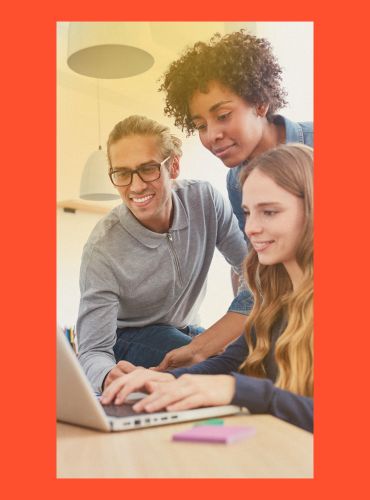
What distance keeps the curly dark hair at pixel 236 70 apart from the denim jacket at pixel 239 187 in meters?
0.06

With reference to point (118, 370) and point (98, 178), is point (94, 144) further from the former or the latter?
point (118, 370)

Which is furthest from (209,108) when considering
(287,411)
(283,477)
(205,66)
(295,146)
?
(283,477)

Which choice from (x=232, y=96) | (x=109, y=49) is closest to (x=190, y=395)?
(x=232, y=96)

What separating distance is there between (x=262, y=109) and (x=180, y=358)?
54 centimetres

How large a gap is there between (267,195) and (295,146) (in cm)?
10

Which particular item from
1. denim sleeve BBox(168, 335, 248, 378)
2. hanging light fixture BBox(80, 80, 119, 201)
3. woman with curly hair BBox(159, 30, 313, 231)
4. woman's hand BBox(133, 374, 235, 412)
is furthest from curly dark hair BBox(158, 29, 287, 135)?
woman's hand BBox(133, 374, 235, 412)

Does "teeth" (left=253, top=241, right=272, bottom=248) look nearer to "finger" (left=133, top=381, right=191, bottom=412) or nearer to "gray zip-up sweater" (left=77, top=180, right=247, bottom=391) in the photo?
"gray zip-up sweater" (left=77, top=180, right=247, bottom=391)

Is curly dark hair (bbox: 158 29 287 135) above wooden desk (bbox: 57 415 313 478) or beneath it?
above

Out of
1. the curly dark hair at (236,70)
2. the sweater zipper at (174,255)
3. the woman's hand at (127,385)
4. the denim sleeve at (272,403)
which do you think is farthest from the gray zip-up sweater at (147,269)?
the denim sleeve at (272,403)

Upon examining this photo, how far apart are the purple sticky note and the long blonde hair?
0.21 meters

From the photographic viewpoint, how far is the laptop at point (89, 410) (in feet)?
2.40

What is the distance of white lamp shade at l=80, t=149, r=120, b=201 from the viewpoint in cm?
117

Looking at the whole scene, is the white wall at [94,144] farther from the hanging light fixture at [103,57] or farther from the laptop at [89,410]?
the laptop at [89,410]

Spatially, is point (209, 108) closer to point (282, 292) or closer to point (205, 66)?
point (205, 66)
